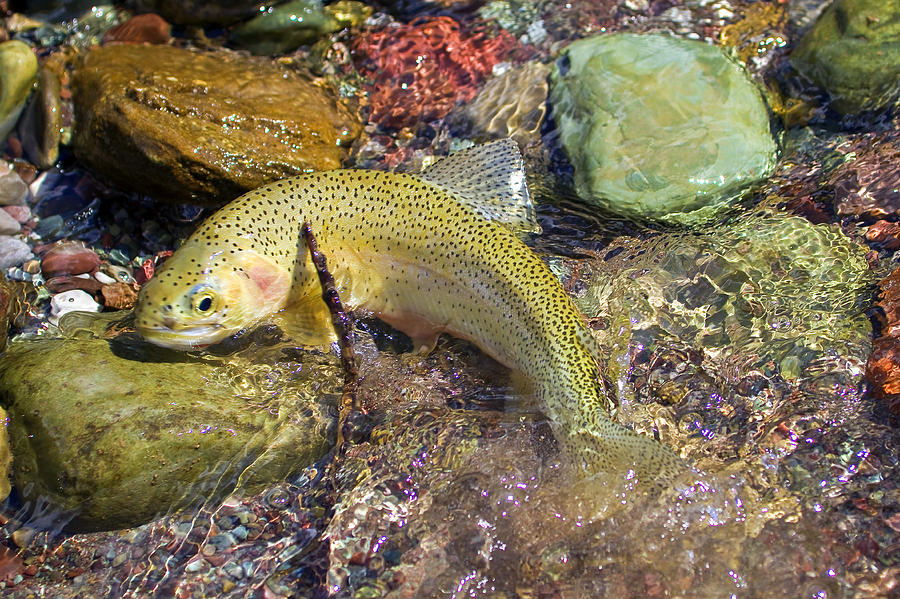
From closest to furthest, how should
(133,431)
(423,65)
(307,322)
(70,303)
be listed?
(133,431), (307,322), (70,303), (423,65)

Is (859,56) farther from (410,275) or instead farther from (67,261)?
(67,261)

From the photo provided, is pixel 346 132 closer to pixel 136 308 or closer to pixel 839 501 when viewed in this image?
pixel 136 308

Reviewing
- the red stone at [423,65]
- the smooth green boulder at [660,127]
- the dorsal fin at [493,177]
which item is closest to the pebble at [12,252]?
the red stone at [423,65]

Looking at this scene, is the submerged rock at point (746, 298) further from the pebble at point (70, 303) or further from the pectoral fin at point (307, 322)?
the pebble at point (70, 303)

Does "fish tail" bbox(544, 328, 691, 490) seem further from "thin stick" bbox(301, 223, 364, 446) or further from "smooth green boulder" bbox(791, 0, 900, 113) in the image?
"smooth green boulder" bbox(791, 0, 900, 113)

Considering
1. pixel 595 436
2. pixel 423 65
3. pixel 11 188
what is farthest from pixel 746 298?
pixel 11 188

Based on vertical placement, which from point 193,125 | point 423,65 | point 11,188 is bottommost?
point 11,188
